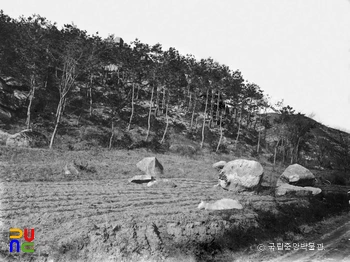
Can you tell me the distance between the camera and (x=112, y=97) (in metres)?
44.6

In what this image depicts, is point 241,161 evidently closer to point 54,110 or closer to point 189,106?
point 54,110

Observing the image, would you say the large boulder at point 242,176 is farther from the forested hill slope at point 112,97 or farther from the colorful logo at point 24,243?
the forested hill slope at point 112,97

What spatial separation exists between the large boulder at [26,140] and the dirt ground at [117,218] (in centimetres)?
596

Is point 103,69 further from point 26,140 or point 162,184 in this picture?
point 162,184

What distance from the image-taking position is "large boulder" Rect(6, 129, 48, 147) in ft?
71.2

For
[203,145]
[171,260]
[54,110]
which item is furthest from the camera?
[203,145]

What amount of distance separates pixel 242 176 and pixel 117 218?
1041 centimetres

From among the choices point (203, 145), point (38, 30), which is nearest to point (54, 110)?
point (38, 30)

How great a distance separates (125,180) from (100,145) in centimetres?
1394

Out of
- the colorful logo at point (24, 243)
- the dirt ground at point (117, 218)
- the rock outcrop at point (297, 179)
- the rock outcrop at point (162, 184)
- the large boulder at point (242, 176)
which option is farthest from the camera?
the rock outcrop at point (297, 179)

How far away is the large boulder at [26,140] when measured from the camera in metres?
21.7

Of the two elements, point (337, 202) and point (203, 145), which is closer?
point (337, 202)

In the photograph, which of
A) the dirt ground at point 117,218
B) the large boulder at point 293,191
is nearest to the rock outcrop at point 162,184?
the dirt ground at point 117,218

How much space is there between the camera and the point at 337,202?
1925 cm
